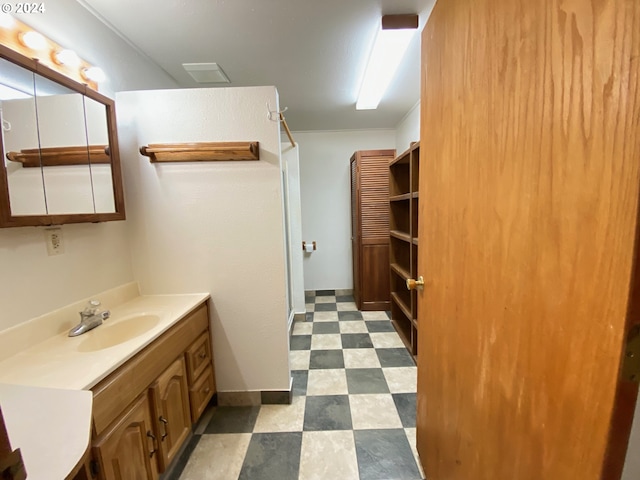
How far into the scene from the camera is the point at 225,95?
1.58m

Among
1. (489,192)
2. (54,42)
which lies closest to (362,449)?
(489,192)

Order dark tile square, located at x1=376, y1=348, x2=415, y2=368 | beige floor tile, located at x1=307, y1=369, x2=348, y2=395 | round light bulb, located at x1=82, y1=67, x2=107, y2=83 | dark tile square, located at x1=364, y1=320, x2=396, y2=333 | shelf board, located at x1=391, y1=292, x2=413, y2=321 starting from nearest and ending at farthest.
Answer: round light bulb, located at x1=82, y1=67, x2=107, y2=83, beige floor tile, located at x1=307, y1=369, x2=348, y2=395, dark tile square, located at x1=376, y1=348, x2=415, y2=368, shelf board, located at x1=391, y1=292, x2=413, y2=321, dark tile square, located at x1=364, y1=320, x2=396, y2=333

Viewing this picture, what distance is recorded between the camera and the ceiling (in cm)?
148

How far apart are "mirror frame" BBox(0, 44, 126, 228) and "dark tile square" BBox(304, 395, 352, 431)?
1.67 m

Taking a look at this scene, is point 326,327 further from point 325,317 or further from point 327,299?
point 327,299

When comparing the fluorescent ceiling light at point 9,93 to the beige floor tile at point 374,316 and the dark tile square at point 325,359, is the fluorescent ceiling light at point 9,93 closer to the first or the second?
the dark tile square at point 325,359

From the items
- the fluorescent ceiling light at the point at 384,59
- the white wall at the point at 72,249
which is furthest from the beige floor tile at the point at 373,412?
the fluorescent ceiling light at the point at 384,59

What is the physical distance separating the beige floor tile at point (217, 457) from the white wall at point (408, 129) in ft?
10.1

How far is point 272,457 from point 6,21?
7.59ft

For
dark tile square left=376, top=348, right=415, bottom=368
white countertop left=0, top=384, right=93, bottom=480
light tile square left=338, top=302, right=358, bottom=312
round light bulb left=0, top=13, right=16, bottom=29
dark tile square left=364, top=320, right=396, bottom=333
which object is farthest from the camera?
light tile square left=338, top=302, right=358, bottom=312

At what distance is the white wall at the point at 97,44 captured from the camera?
1.26m

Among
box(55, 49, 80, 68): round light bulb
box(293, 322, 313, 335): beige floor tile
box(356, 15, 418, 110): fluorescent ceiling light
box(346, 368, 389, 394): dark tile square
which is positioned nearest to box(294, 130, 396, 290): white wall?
box(293, 322, 313, 335): beige floor tile

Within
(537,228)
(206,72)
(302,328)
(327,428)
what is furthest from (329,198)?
(537,228)

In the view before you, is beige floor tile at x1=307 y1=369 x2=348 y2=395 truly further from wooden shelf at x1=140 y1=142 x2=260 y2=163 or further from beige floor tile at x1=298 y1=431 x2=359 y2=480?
wooden shelf at x1=140 y1=142 x2=260 y2=163
